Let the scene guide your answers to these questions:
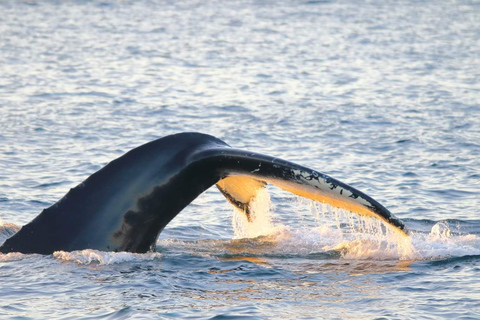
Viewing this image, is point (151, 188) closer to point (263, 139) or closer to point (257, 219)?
point (257, 219)

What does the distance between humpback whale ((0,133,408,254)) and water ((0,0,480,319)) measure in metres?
0.44

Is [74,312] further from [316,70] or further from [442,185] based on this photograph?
[316,70]

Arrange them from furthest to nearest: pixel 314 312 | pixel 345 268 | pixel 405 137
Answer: pixel 405 137
pixel 345 268
pixel 314 312

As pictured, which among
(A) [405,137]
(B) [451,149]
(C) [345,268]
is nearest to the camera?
(C) [345,268]

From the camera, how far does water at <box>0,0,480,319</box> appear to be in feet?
32.3

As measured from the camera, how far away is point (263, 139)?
20.5 meters

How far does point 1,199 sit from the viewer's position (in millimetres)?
15164

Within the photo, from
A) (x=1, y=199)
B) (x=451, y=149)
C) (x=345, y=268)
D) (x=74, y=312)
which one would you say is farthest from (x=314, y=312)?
(x=451, y=149)

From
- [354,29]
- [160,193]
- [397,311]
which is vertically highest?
[354,29]

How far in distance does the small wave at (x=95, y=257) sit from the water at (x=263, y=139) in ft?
0.10

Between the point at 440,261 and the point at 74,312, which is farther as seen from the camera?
the point at 440,261

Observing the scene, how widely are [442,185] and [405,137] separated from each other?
414cm

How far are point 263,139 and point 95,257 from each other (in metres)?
11.1

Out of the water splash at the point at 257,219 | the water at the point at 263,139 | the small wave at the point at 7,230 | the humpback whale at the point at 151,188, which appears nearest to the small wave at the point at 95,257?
the water at the point at 263,139
